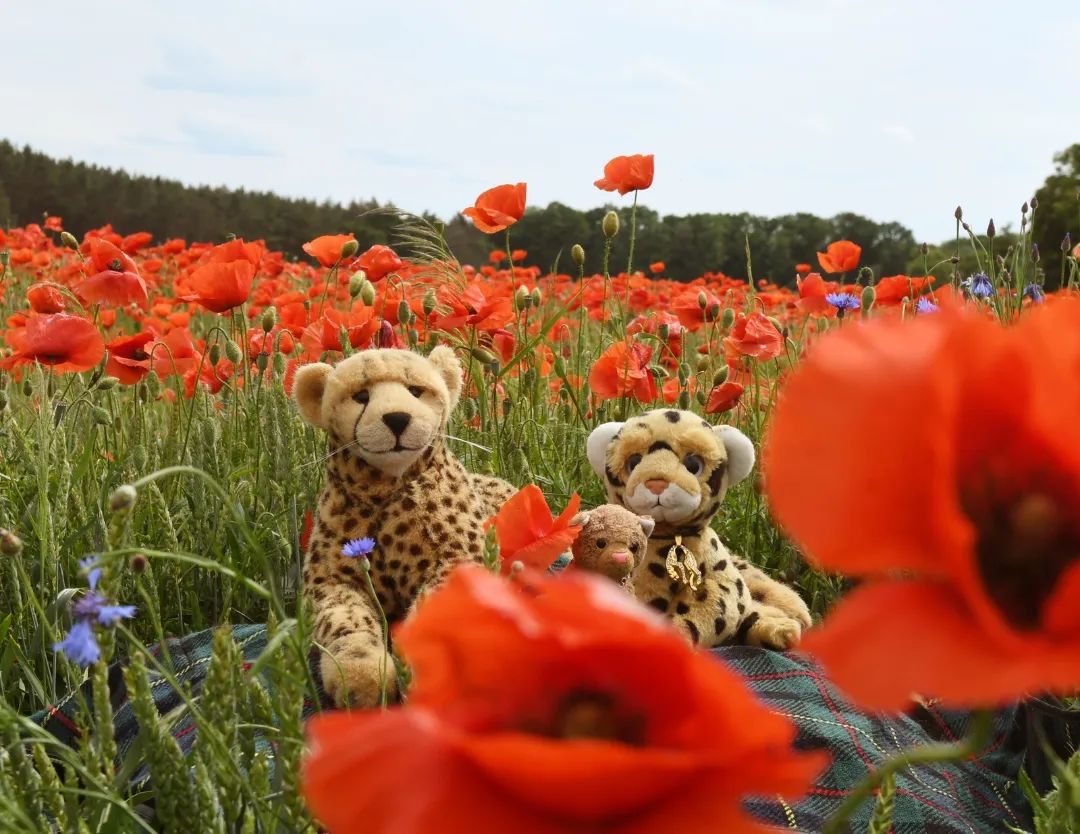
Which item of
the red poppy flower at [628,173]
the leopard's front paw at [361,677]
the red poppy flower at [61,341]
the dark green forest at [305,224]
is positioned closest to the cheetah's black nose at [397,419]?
the leopard's front paw at [361,677]

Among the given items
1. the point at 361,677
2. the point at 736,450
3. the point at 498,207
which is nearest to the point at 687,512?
the point at 736,450

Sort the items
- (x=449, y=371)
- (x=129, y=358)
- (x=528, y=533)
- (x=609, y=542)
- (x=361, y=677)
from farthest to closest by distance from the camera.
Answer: (x=129, y=358) → (x=449, y=371) → (x=609, y=542) → (x=361, y=677) → (x=528, y=533)

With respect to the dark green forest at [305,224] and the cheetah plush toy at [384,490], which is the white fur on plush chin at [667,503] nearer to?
the cheetah plush toy at [384,490]

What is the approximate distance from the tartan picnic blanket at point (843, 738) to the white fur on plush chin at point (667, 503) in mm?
224

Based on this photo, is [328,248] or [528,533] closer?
[528,533]

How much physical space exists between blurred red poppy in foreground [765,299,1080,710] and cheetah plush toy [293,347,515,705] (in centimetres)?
110

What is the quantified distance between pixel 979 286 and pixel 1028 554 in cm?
223

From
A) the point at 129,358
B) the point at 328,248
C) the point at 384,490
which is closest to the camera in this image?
the point at 384,490

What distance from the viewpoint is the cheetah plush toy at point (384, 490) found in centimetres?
142

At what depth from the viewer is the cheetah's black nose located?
1.41 m

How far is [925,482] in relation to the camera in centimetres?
32

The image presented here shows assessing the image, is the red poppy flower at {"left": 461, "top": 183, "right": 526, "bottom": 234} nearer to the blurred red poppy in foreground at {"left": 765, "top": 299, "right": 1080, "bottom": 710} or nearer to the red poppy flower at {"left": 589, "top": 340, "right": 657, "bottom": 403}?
the red poppy flower at {"left": 589, "top": 340, "right": 657, "bottom": 403}

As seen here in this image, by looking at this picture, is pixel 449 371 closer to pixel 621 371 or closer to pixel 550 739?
pixel 621 371

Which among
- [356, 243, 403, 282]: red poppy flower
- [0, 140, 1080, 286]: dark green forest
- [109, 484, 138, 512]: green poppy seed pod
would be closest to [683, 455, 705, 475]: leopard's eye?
[356, 243, 403, 282]: red poppy flower
